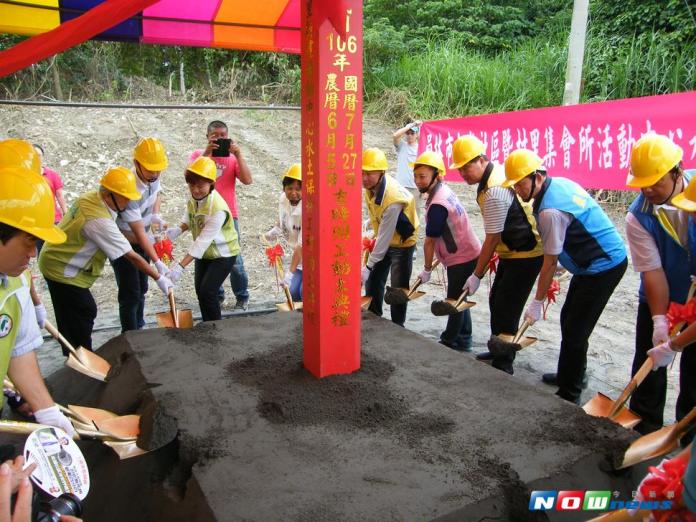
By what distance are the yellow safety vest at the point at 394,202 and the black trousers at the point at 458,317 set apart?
43 cm

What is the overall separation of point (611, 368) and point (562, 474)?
7.57 ft

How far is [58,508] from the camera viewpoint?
4.62ft

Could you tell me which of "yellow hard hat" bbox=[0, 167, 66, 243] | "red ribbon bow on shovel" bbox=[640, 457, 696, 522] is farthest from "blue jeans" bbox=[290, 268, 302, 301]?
"red ribbon bow on shovel" bbox=[640, 457, 696, 522]

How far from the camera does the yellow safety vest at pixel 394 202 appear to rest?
13.3 feet

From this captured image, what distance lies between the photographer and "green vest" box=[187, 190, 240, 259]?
160 inches

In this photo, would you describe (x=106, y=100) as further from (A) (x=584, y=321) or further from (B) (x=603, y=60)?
(A) (x=584, y=321)

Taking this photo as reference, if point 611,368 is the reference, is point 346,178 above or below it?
above

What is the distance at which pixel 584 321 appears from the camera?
309 cm

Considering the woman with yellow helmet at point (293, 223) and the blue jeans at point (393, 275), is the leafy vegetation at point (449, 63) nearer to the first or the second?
the blue jeans at point (393, 275)

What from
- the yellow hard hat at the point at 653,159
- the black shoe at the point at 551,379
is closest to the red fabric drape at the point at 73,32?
the yellow hard hat at the point at 653,159

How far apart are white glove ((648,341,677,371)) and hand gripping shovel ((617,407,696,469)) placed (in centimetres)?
42

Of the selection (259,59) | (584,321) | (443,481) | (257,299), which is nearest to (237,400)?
(443,481)

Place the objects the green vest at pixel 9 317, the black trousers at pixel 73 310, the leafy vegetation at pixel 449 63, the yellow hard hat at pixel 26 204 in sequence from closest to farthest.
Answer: the yellow hard hat at pixel 26 204 → the green vest at pixel 9 317 → the black trousers at pixel 73 310 → the leafy vegetation at pixel 449 63

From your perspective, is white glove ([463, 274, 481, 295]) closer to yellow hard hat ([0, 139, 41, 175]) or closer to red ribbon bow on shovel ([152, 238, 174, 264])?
red ribbon bow on shovel ([152, 238, 174, 264])
